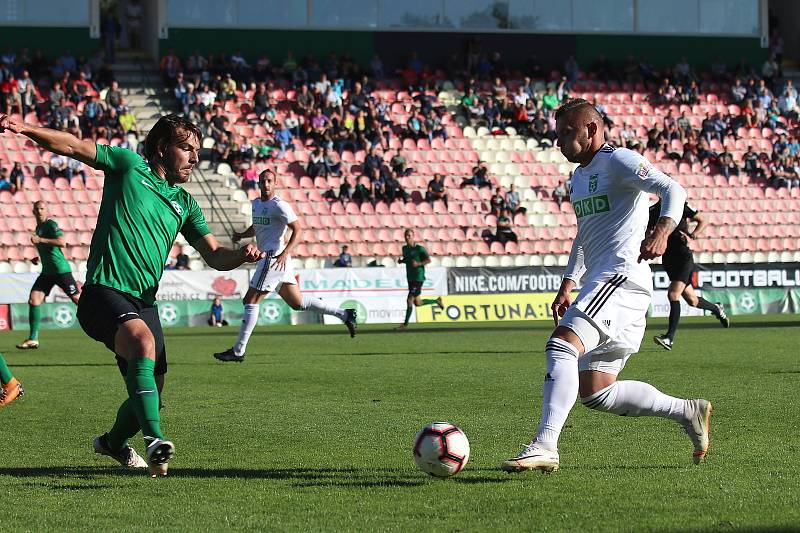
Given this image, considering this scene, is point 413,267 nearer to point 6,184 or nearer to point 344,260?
point 344,260

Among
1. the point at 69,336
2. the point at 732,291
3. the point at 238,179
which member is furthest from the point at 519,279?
the point at 69,336

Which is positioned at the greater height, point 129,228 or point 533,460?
point 129,228

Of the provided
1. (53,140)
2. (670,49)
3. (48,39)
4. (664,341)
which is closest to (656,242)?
(53,140)

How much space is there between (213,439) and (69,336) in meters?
16.0

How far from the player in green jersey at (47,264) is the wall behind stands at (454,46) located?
2174 centimetres

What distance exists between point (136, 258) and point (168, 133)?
745 millimetres

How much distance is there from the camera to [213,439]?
8438mm

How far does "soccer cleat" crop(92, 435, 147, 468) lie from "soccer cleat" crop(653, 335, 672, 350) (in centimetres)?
1123

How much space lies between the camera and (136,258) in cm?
684

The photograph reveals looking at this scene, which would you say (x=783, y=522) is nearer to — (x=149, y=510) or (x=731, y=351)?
(x=149, y=510)

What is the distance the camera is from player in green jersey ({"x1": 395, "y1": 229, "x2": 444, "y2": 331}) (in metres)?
25.9

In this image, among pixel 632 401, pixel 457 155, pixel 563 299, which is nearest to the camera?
pixel 632 401

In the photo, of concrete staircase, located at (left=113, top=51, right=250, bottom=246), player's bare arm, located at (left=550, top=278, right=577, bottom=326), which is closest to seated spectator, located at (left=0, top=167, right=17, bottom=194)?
concrete staircase, located at (left=113, top=51, right=250, bottom=246)

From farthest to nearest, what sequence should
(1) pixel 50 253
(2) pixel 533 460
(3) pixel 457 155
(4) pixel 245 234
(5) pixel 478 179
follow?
(3) pixel 457 155 < (5) pixel 478 179 < (1) pixel 50 253 < (4) pixel 245 234 < (2) pixel 533 460
